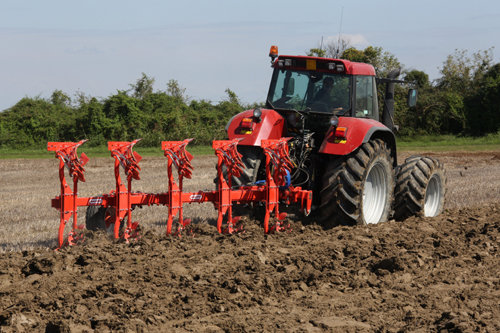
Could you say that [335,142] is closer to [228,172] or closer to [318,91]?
[318,91]

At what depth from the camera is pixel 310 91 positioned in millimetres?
7859

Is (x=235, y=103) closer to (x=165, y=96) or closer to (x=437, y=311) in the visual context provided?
(x=165, y=96)

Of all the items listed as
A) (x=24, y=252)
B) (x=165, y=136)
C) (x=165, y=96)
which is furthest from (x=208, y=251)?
(x=165, y=96)

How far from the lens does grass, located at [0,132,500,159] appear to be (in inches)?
880

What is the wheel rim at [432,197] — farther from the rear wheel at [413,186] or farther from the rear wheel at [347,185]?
the rear wheel at [347,185]

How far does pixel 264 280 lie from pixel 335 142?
2458 mm

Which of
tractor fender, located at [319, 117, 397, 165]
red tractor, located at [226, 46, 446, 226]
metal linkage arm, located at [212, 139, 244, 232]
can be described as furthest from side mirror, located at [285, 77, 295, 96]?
metal linkage arm, located at [212, 139, 244, 232]

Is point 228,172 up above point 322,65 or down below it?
below

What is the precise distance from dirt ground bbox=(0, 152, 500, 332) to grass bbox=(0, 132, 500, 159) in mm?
14755

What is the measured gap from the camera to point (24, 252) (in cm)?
601

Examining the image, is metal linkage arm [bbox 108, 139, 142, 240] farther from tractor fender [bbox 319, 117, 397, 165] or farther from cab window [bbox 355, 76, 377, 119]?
cab window [bbox 355, 76, 377, 119]

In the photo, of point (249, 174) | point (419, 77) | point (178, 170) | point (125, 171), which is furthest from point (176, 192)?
point (419, 77)

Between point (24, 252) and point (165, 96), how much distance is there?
2250 cm

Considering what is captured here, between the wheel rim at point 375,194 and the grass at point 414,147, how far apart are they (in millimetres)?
14673
